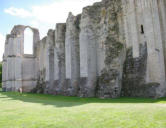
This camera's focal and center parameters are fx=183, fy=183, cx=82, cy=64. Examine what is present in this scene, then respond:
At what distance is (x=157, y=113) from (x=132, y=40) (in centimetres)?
892

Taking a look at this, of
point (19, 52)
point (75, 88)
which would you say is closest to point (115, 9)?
point (75, 88)

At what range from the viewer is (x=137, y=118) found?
583 cm

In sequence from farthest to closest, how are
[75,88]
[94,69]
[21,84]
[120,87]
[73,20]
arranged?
1. [21,84]
2. [73,20]
3. [75,88]
4. [94,69]
5. [120,87]

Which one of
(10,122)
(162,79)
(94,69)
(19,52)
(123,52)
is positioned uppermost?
(19,52)

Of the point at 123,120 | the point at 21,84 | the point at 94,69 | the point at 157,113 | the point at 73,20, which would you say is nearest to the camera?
the point at 123,120

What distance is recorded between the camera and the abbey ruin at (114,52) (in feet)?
41.7

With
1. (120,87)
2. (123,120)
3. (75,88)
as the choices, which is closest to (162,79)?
(120,87)

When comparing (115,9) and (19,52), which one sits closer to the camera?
(115,9)

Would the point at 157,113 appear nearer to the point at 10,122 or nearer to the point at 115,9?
the point at 10,122

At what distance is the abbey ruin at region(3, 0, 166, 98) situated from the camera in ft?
41.7

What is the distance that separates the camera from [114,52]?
48.8 ft

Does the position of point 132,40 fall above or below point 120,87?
above

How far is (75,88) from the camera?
62.0ft

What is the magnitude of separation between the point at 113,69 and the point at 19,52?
20.3 m
